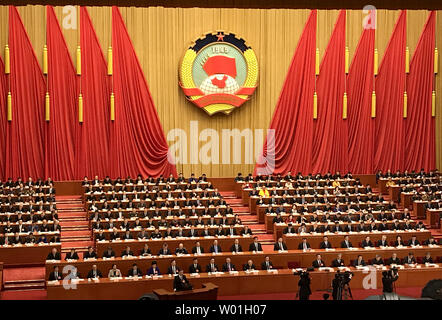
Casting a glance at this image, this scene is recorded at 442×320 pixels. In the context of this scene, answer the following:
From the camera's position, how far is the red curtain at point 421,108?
→ 2070 cm

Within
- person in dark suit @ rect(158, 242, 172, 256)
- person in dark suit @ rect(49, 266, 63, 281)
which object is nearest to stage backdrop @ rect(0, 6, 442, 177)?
person in dark suit @ rect(158, 242, 172, 256)

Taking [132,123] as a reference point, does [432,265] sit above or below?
below

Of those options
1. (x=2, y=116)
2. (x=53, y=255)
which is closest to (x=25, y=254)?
(x=53, y=255)

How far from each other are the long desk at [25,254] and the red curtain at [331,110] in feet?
32.2

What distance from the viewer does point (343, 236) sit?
14.2m

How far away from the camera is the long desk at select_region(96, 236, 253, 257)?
1338 centimetres

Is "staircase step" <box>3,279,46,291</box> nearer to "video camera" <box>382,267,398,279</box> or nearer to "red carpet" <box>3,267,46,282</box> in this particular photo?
"red carpet" <box>3,267,46,282</box>

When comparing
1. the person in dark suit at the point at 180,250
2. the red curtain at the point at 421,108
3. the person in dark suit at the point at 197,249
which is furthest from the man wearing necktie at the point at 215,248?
Answer: the red curtain at the point at 421,108

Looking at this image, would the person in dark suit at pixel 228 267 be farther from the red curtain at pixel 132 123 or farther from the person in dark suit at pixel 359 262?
the red curtain at pixel 132 123

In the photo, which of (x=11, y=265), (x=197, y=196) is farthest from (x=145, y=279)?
(x=197, y=196)

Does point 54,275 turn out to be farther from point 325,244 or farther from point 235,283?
point 325,244

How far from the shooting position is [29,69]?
18844 millimetres

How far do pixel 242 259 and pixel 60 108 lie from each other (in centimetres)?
871
